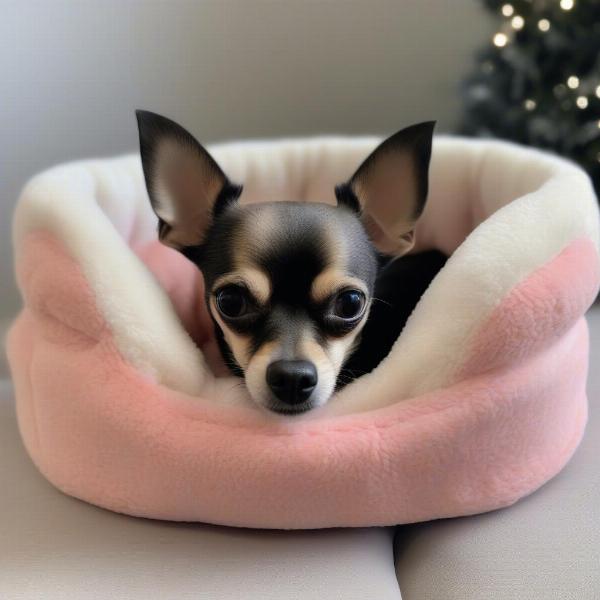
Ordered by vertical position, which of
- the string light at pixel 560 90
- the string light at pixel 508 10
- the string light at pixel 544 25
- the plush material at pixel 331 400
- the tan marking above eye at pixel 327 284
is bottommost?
the plush material at pixel 331 400

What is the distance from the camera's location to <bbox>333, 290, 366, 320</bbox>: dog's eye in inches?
44.1

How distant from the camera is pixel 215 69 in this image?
225 centimetres

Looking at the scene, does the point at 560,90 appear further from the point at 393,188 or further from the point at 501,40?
the point at 393,188

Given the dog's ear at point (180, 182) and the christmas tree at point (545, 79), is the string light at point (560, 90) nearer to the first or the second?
the christmas tree at point (545, 79)

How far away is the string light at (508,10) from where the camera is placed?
6.60 ft

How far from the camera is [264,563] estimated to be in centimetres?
98

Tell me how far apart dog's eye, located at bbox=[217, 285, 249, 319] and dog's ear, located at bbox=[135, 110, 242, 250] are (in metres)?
0.22

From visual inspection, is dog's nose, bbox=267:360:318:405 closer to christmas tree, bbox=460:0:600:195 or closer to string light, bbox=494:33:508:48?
christmas tree, bbox=460:0:600:195

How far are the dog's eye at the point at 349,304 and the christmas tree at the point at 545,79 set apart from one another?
1.14 m

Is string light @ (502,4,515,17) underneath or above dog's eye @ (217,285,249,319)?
above

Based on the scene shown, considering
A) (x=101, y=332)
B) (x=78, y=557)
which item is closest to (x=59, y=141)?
(x=101, y=332)

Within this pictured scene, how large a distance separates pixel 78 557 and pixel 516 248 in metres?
0.82

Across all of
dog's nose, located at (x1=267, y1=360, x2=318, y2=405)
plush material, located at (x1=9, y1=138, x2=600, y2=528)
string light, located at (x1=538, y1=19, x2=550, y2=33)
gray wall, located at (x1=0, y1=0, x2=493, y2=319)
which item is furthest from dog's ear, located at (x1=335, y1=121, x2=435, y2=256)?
gray wall, located at (x1=0, y1=0, x2=493, y2=319)

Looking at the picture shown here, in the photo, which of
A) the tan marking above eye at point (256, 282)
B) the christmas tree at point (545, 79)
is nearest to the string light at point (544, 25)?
the christmas tree at point (545, 79)
